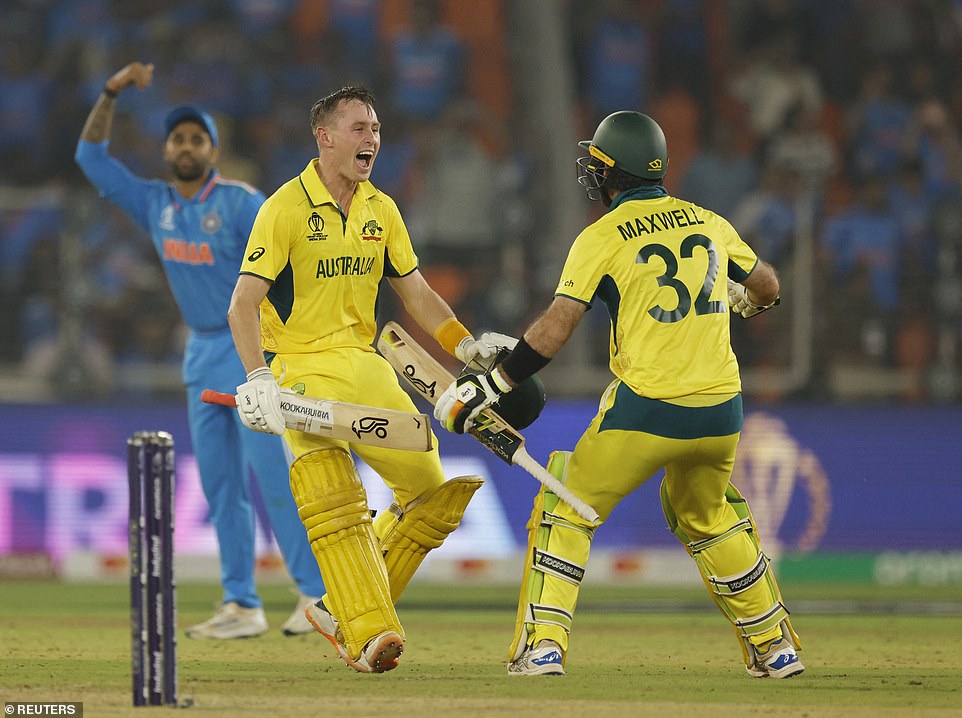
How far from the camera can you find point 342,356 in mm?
6355

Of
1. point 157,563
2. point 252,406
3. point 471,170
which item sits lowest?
point 157,563

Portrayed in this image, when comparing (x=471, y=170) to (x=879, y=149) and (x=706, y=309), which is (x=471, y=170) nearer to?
(x=879, y=149)

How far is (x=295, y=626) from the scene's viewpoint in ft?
25.5

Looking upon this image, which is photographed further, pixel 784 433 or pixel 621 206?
pixel 784 433

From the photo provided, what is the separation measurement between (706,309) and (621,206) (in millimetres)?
535

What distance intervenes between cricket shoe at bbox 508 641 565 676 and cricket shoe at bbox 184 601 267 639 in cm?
197

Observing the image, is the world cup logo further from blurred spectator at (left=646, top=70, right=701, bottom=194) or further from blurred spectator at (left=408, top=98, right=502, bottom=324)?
blurred spectator at (left=646, top=70, right=701, bottom=194)

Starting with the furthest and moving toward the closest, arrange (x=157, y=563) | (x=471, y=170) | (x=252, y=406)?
(x=471, y=170) < (x=252, y=406) < (x=157, y=563)

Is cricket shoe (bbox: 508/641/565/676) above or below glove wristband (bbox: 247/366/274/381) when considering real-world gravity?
below

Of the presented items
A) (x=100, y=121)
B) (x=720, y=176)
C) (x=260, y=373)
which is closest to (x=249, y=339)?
(x=260, y=373)

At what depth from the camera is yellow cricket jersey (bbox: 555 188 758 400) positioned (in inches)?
241

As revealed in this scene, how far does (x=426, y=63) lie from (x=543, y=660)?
8.03m

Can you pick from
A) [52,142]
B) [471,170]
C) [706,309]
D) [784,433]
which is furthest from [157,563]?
[52,142]

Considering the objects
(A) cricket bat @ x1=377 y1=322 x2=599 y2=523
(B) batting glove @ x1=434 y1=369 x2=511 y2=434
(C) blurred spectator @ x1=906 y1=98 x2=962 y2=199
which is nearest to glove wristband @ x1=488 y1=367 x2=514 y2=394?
(B) batting glove @ x1=434 y1=369 x2=511 y2=434
